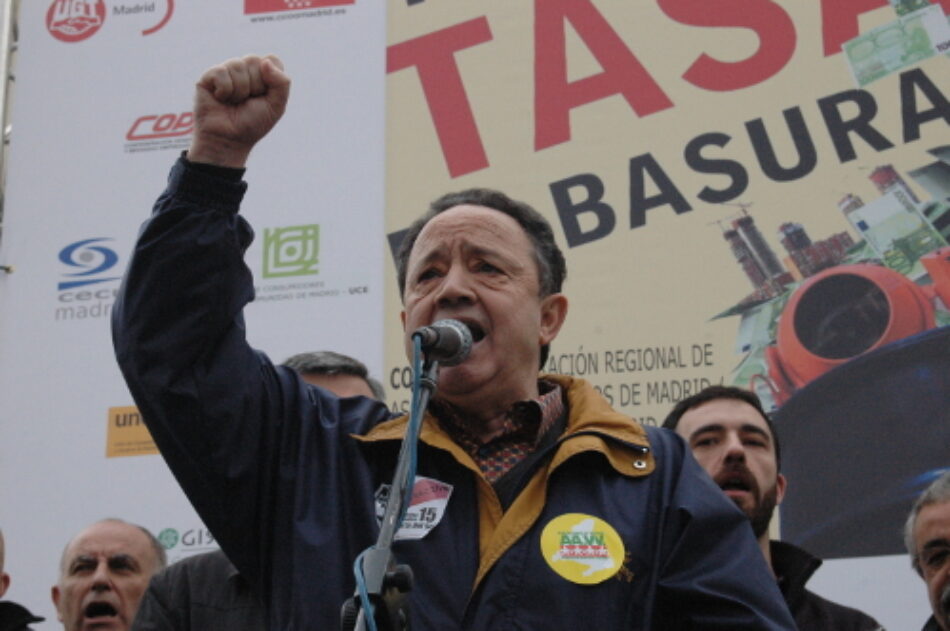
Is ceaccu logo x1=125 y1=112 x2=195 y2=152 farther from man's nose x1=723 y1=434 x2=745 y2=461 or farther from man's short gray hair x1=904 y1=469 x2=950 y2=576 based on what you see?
man's short gray hair x1=904 y1=469 x2=950 y2=576

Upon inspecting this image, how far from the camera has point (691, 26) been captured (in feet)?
15.7

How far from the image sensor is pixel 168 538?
15.5ft

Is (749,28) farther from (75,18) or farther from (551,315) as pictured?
(75,18)

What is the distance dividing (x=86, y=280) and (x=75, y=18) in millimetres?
1343

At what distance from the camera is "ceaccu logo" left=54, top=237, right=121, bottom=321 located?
5215 mm

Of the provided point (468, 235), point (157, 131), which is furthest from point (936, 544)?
point (157, 131)

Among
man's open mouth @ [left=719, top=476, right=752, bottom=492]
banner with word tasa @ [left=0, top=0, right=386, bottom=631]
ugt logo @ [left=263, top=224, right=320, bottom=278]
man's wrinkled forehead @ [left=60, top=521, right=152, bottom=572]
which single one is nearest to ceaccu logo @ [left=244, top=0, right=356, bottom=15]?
banner with word tasa @ [left=0, top=0, right=386, bottom=631]

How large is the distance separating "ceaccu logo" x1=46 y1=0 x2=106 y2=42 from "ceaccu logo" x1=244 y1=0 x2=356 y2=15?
2.40ft

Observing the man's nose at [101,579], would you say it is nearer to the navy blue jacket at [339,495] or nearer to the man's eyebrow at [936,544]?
the navy blue jacket at [339,495]

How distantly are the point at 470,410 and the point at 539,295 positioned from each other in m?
0.29

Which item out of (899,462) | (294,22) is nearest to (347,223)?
(294,22)

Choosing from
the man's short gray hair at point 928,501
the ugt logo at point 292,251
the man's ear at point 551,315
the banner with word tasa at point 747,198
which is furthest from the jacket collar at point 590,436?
the ugt logo at point 292,251

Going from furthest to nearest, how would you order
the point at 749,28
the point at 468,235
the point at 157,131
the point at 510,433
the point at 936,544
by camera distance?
the point at 157,131
the point at 749,28
the point at 936,544
the point at 468,235
the point at 510,433

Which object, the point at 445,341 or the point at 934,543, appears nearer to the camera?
the point at 445,341
